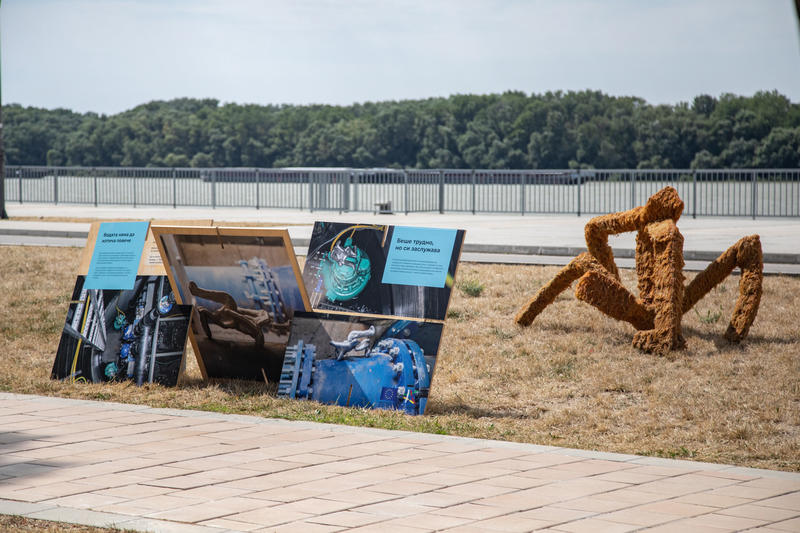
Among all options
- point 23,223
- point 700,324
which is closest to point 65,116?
point 23,223

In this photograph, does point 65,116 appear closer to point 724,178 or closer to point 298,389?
point 724,178

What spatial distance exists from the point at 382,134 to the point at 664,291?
326 feet

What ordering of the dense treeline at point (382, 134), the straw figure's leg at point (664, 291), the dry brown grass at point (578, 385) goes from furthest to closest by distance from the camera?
the dense treeline at point (382, 134) < the straw figure's leg at point (664, 291) < the dry brown grass at point (578, 385)

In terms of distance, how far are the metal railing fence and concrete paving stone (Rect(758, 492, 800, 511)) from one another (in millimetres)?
24438

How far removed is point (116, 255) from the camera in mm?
8617

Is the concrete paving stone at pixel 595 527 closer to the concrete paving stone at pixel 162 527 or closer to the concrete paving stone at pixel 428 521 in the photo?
the concrete paving stone at pixel 428 521

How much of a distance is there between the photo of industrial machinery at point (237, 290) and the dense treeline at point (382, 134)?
82.5 meters

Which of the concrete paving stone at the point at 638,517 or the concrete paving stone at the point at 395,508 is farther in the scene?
the concrete paving stone at the point at 395,508

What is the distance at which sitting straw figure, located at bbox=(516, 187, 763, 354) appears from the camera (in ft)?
30.6

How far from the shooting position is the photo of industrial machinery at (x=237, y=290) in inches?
310

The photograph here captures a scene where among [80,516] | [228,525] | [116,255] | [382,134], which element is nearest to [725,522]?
[228,525]

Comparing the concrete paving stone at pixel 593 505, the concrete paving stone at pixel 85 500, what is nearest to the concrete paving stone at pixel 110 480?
the concrete paving stone at pixel 85 500

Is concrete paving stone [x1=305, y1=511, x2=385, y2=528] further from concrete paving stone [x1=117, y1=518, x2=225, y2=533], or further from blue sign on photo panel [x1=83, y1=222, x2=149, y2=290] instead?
blue sign on photo panel [x1=83, y1=222, x2=149, y2=290]

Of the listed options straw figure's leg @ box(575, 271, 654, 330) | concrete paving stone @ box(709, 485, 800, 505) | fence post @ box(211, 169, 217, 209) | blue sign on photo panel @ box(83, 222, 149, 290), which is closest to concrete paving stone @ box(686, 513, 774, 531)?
concrete paving stone @ box(709, 485, 800, 505)
